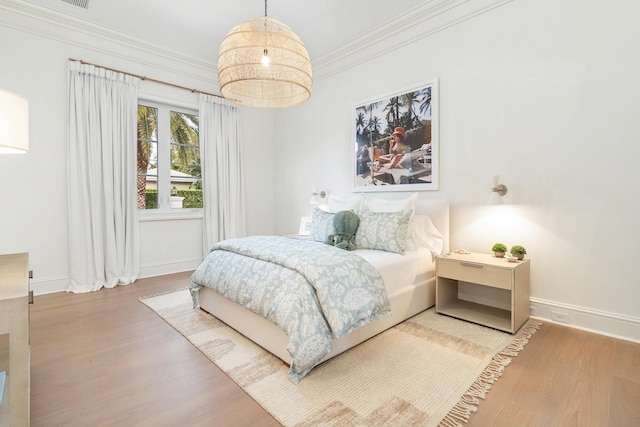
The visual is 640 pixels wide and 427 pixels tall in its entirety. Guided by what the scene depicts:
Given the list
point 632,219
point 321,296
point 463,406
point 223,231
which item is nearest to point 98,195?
point 223,231

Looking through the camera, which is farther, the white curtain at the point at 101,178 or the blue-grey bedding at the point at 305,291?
the white curtain at the point at 101,178

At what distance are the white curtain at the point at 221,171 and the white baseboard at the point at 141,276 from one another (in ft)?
1.11

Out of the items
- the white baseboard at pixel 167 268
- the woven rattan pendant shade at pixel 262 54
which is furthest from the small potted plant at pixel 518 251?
the white baseboard at pixel 167 268

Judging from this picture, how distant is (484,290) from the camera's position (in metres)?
2.78

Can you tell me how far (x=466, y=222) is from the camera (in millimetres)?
2891

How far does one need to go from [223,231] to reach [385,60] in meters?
3.15

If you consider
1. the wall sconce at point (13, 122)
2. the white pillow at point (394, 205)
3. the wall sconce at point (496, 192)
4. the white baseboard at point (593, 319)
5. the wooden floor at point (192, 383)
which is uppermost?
the wall sconce at point (13, 122)

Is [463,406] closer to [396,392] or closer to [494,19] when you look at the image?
[396,392]

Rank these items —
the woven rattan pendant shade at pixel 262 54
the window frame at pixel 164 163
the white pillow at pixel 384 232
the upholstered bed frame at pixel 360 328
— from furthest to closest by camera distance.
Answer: the window frame at pixel 164 163, the white pillow at pixel 384 232, the woven rattan pendant shade at pixel 262 54, the upholstered bed frame at pixel 360 328

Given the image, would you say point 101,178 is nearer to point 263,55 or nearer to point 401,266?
point 263,55

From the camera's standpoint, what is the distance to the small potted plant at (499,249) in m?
2.49

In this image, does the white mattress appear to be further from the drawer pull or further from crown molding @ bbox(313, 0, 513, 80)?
crown molding @ bbox(313, 0, 513, 80)

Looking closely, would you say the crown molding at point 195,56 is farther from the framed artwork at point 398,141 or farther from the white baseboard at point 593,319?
the white baseboard at point 593,319

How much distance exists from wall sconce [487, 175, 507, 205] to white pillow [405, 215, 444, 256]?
56cm
